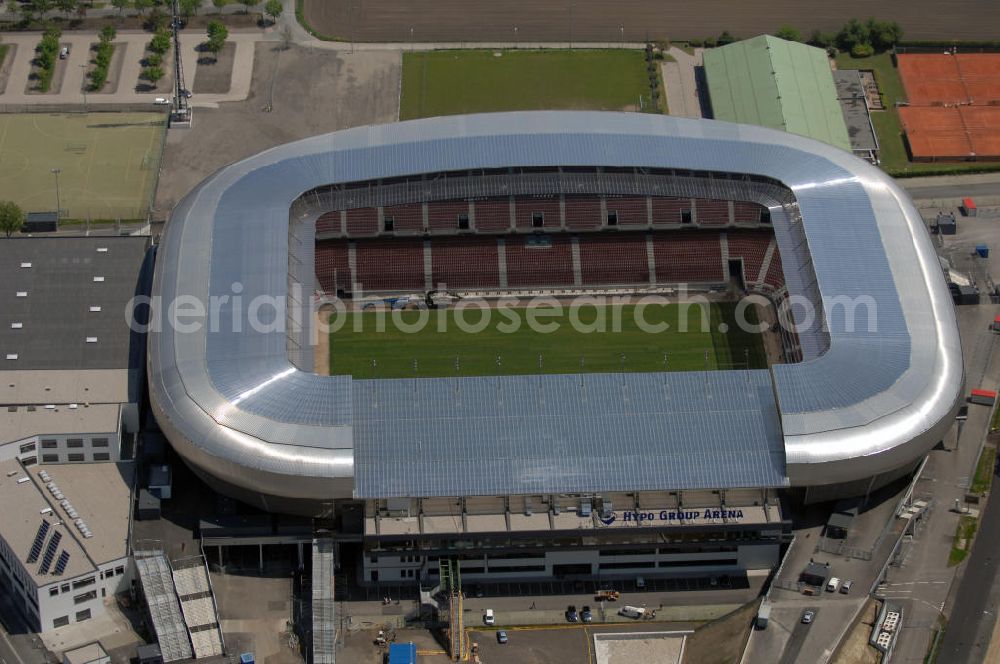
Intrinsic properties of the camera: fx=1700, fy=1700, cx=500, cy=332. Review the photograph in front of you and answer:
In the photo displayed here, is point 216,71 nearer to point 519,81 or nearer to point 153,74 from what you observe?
point 153,74

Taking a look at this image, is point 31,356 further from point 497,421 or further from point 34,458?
point 497,421

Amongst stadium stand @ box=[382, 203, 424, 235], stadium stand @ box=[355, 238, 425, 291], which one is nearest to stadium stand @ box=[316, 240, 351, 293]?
stadium stand @ box=[355, 238, 425, 291]

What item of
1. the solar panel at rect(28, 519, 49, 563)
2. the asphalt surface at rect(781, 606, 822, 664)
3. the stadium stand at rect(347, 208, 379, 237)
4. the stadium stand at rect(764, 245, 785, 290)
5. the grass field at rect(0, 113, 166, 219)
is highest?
the grass field at rect(0, 113, 166, 219)

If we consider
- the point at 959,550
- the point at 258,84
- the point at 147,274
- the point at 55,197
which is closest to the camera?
the point at 959,550

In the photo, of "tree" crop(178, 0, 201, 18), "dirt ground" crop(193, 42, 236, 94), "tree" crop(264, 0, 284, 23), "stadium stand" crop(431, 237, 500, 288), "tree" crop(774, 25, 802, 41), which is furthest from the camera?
"tree" crop(178, 0, 201, 18)

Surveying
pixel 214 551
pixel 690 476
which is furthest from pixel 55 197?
pixel 690 476

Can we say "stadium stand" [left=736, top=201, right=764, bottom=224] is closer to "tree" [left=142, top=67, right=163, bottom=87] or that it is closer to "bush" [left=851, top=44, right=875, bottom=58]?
"bush" [left=851, top=44, right=875, bottom=58]

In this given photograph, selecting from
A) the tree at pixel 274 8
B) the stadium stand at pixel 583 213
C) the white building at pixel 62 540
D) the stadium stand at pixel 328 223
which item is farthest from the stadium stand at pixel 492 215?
the tree at pixel 274 8
